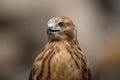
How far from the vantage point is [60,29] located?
21.6ft

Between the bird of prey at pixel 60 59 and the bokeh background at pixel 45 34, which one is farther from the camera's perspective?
the bokeh background at pixel 45 34

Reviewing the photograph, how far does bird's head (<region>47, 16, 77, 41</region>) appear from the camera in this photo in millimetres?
6492

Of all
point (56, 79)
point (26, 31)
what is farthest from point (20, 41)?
point (56, 79)

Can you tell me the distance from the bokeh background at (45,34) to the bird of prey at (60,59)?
3744 mm

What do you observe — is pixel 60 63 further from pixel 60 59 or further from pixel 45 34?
pixel 45 34

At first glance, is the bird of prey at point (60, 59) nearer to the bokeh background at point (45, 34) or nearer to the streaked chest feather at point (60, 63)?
the streaked chest feather at point (60, 63)

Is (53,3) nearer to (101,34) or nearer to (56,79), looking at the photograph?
(101,34)

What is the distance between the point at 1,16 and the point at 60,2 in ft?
3.14

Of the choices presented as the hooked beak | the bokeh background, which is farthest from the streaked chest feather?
the bokeh background

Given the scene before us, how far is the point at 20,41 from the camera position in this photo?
11812mm

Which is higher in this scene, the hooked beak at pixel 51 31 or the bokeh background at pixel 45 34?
the hooked beak at pixel 51 31

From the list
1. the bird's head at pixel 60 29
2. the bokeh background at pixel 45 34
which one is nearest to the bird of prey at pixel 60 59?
the bird's head at pixel 60 29

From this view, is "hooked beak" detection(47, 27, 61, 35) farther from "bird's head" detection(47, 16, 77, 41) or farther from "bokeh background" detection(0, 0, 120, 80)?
"bokeh background" detection(0, 0, 120, 80)

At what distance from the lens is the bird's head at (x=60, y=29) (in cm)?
649
